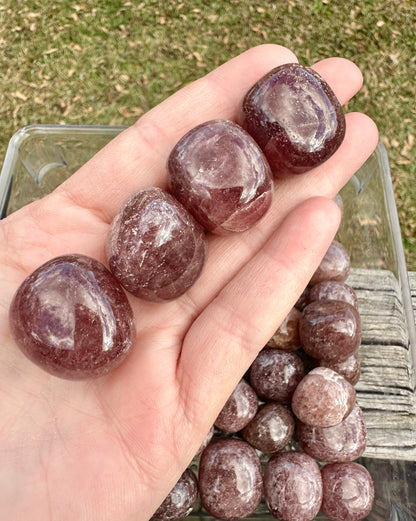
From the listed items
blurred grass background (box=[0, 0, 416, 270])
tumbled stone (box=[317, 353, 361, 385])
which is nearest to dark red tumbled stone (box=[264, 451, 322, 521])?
tumbled stone (box=[317, 353, 361, 385])

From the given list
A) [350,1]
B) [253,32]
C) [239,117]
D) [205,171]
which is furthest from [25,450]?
[350,1]

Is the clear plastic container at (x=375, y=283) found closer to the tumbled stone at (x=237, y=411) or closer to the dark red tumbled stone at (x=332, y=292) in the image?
the dark red tumbled stone at (x=332, y=292)

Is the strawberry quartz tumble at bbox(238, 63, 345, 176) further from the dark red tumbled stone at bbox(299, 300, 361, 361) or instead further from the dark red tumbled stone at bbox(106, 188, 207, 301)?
the dark red tumbled stone at bbox(299, 300, 361, 361)

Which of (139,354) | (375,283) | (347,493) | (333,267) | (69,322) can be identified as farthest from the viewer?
(375,283)

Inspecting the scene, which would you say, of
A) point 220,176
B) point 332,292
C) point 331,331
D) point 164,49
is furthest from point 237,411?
point 164,49

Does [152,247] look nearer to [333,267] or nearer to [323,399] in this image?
[323,399]
